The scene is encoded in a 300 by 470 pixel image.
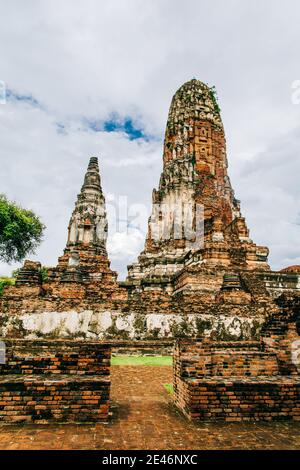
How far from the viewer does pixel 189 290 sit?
1559 centimetres

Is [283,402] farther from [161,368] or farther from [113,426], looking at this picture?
[161,368]

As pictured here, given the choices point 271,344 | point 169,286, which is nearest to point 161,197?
point 169,286

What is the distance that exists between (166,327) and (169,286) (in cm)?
626

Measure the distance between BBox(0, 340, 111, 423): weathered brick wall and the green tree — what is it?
86.1 feet

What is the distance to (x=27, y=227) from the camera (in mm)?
30875

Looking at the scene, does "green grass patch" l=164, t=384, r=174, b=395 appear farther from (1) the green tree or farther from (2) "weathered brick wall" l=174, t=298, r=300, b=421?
(1) the green tree

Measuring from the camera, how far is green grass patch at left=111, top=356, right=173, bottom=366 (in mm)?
10008

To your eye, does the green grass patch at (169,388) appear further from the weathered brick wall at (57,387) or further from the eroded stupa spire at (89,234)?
the eroded stupa spire at (89,234)

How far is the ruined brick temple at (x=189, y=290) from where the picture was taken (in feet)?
17.3

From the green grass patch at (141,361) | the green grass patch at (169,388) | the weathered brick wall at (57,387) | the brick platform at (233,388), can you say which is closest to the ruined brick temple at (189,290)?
the brick platform at (233,388)

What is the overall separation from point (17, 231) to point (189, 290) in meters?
20.3

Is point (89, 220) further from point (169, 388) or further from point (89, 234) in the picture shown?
point (169, 388)

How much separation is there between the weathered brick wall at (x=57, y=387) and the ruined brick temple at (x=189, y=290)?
1282mm

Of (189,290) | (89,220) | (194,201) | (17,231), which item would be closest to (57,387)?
(189,290)
